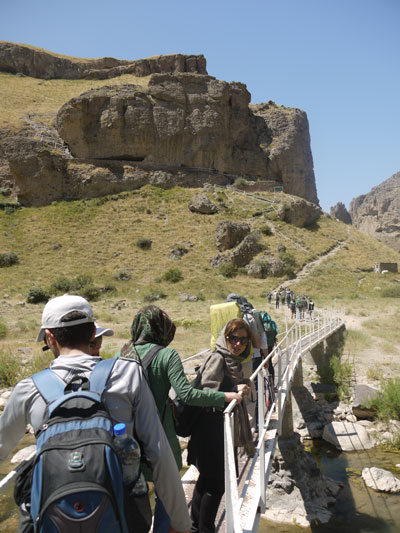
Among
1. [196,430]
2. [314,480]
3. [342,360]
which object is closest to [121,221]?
[342,360]

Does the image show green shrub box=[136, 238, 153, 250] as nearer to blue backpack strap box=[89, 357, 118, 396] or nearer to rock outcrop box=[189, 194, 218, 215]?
rock outcrop box=[189, 194, 218, 215]

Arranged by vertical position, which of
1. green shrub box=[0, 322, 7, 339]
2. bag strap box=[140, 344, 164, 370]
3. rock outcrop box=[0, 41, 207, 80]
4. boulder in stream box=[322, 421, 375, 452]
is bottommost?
boulder in stream box=[322, 421, 375, 452]

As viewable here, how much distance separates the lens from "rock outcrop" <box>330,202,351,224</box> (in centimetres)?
9831

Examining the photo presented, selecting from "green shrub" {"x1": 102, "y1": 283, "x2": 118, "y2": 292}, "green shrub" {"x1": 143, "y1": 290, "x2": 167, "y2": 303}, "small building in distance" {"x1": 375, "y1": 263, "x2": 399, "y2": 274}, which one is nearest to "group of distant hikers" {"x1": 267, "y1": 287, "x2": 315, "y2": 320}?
"green shrub" {"x1": 143, "y1": 290, "x2": 167, "y2": 303}

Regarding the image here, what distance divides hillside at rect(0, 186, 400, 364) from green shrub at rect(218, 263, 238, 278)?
0.31 metres

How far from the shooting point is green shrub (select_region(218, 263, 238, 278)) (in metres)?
35.6

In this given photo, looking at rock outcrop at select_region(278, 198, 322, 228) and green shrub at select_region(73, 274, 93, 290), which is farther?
rock outcrop at select_region(278, 198, 322, 228)

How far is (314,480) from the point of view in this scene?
7.00 metres

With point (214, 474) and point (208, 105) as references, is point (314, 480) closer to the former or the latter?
point (214, 474)

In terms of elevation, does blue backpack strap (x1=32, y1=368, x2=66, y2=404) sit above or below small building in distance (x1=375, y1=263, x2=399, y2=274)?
above

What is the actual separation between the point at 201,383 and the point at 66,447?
1.87 metres

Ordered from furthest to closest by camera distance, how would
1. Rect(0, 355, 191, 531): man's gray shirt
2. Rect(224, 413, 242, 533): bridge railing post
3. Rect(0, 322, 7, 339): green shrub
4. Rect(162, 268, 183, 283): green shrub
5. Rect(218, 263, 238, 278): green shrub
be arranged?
Rect(218, 263, 238, 278): green shrub < Rect(162, 268, 183, 283): green shrub < Rect(0, 322, 7, 339): green shrub < Rect(224, 413, 242, 533): bridge railing post < Rect(0, 355, 191, 531): man's gray shirt

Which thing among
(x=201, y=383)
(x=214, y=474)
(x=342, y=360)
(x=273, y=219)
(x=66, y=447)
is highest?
(x=273, y=219)

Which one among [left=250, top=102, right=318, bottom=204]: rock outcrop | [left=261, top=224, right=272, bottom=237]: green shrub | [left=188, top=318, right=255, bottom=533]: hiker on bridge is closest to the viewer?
[left=188, top=318, right=255, bottom=533]: hiker on bridge
